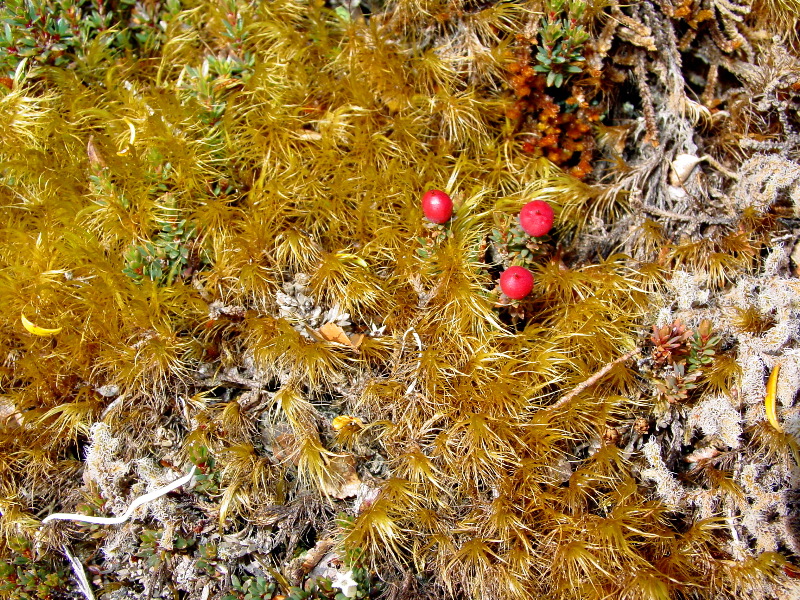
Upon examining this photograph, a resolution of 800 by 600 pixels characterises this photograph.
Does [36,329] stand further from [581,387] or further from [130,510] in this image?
[581,387]

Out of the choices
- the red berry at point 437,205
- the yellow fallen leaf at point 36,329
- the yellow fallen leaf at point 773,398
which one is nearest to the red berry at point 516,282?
the red berry at point 437,205

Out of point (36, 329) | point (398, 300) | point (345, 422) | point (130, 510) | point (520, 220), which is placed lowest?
point (130, 510)

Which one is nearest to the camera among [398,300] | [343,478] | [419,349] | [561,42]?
[343,478]

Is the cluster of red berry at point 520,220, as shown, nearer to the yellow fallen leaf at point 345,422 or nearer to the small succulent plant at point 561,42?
the small succulent plant at point 561,42

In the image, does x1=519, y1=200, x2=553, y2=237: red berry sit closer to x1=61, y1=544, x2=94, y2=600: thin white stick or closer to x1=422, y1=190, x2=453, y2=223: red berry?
x1=422, y1=190, x2=453, y2=223: red berry

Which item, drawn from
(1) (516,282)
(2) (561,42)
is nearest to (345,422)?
(1) (516,282)

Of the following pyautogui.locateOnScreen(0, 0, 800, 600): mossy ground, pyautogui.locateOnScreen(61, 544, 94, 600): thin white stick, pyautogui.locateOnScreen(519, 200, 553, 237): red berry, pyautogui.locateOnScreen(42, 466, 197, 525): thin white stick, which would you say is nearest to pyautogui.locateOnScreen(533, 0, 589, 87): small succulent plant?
pyautogui.locateOnScreen(0, 0, 800, 600): mossy ground

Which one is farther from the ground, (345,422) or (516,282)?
(516,282)
